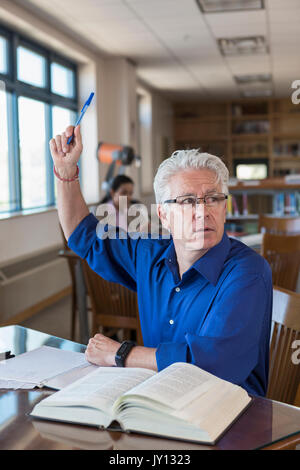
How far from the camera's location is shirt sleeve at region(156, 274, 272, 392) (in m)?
1.17

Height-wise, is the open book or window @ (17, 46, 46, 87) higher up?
window @ (17, 46, 46, 87)

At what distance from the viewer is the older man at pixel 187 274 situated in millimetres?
1219

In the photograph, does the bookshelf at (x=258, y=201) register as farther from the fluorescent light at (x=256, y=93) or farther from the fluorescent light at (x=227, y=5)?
the fluorescent light at (x=256, y=93)

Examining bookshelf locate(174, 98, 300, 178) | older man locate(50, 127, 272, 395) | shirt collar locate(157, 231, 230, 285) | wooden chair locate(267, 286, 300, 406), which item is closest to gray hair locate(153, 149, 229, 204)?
older man locate(50, 127, 272, 395)

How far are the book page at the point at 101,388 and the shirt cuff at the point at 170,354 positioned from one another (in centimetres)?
4

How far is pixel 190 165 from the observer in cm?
145

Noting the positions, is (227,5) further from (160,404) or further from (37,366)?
(160,404)

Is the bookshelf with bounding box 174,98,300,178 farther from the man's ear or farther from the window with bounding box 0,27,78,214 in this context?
the man's ear

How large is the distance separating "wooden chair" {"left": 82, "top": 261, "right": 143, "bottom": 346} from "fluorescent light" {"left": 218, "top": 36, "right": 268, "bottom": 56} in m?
4.06

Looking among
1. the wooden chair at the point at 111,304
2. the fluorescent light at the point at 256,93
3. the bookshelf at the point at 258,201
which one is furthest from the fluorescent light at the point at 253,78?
the wooden chair at the point at 111,304

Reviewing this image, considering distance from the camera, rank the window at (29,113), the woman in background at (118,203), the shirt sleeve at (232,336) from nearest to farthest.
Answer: the shirt sleeve at (232,336) < the woman in background at (118,203) < the window at (29,113)

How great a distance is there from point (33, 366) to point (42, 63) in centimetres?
498
